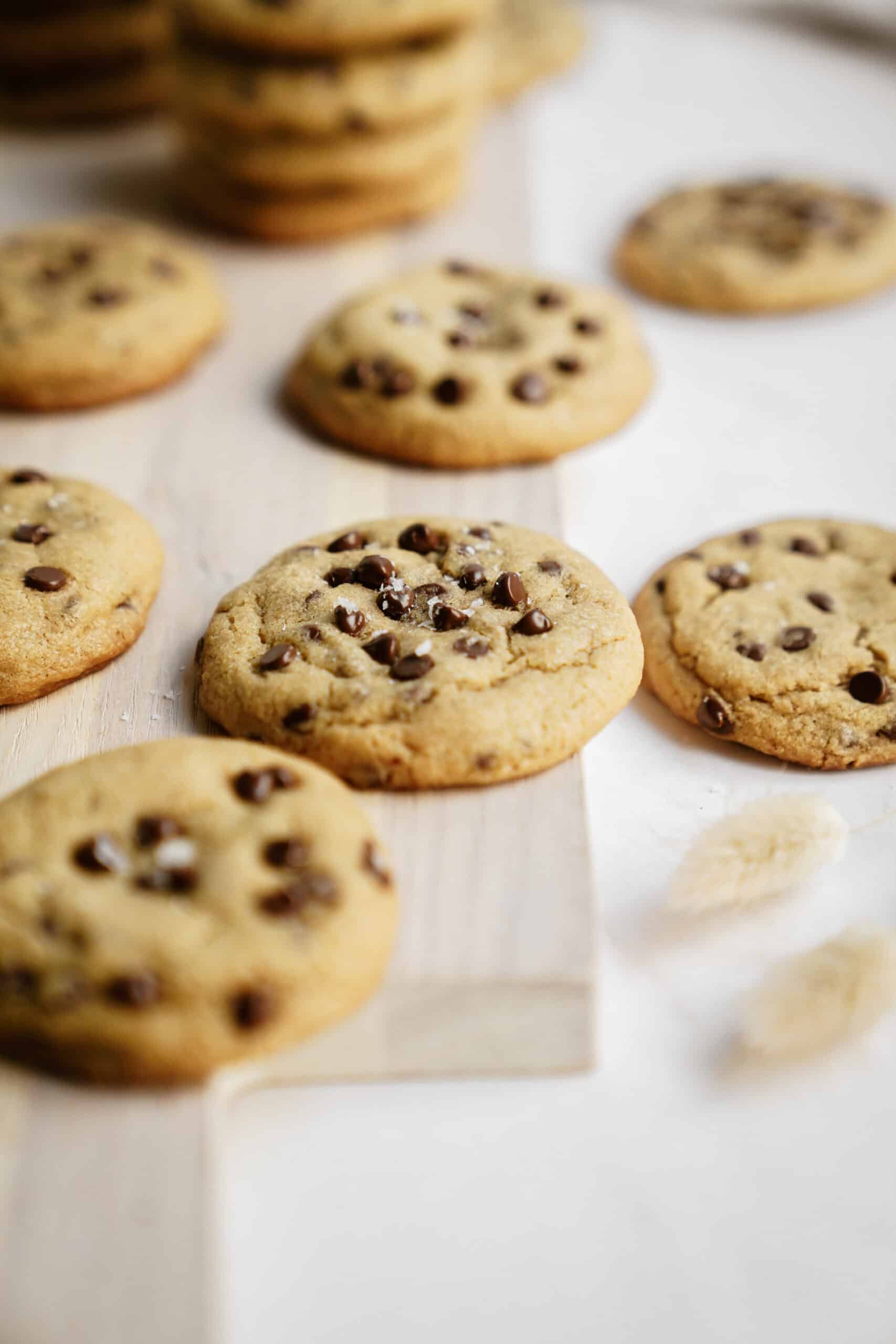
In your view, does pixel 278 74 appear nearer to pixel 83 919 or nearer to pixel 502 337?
pixel 502 337

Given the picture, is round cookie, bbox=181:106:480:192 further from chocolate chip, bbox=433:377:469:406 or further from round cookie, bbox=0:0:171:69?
chocolate chip, bbox=433:377:469:406

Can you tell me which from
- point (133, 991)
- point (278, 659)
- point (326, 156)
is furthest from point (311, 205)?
point (133, 991)

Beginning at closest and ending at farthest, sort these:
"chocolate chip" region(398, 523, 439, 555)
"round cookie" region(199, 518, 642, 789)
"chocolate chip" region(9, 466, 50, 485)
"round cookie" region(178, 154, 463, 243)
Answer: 1. "round cookie" region(199, 518, 642, 789)
2. "chocolate chip" region(398, 523, 439, 555)
3. "chocolate chip" region(9, 466, 50, 485)
4. "round cookie" region(178, 154, 463, 243)

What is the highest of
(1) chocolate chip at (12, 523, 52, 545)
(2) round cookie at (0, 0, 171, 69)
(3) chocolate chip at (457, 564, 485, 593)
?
(2) round cookie at (0, 0, 171, 69)

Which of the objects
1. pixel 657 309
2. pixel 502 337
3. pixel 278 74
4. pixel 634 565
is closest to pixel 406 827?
pixel 634 565

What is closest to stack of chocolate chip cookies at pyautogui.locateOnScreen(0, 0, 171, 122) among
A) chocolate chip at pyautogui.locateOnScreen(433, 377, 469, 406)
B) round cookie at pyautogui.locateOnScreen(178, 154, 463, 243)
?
round cookie at pyautogui.locateOnScreen(178, 154, 463, 243)

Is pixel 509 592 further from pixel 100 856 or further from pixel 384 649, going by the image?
pixel 100 856
